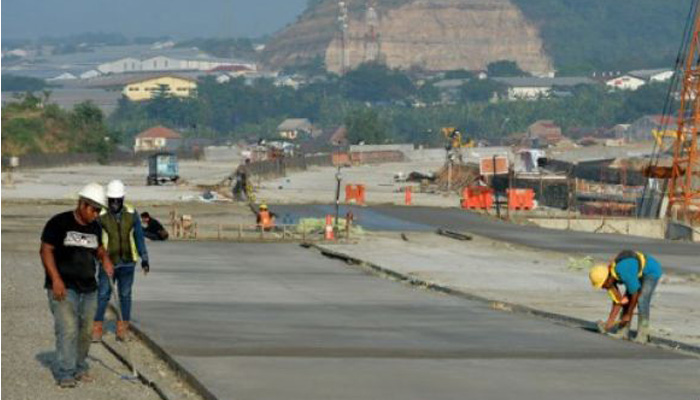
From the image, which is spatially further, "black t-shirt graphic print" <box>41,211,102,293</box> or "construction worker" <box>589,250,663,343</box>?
"construction worker" <box>589,250,663,343</box>

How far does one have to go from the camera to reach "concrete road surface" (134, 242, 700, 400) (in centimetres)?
2080

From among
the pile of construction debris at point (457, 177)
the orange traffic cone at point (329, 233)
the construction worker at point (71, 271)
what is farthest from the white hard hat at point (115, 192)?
the pile of construction debris at point (457, 177)

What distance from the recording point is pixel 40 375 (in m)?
22.2

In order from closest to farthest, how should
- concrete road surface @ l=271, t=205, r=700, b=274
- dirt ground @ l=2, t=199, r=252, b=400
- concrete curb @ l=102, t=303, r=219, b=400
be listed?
concrete curb @ l=102, t=303, r=219, b=400
dirt ground @ l=2, t=199, r=252, b=400
concrete road surface @ l=271, t=205, r=700, b=274

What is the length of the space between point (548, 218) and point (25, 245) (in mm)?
27815

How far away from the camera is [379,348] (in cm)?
2477

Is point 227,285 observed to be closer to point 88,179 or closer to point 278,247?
point 278,247

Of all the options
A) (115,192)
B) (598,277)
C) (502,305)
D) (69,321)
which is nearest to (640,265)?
(598,277)

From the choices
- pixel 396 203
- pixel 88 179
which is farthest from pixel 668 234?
pixel 88 179

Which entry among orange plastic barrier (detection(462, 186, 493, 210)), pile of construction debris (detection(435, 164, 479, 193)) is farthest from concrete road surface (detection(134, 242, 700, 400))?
pile of construction debris (detection(435, 164, 479, 193))

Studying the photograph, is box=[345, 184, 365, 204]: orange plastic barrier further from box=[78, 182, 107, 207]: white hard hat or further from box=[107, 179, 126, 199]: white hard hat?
box=[78, 182, 107, 207]: white hard hat

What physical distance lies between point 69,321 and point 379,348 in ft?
15.9

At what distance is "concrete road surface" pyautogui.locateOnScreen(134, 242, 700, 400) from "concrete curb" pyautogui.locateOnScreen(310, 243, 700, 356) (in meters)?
0.35

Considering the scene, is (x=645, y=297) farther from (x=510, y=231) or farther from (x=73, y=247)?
(x=510, y=231)
